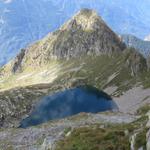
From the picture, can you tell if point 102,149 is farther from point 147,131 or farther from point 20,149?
point 20,149

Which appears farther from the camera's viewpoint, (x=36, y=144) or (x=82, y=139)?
(x=36, y=144)

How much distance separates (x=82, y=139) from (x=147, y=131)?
36.7 ft

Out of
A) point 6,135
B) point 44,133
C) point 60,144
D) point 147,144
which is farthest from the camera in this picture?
point 6,135

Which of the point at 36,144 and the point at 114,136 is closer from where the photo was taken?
the point at 114,136

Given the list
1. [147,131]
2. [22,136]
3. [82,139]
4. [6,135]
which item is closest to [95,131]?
[82,139]

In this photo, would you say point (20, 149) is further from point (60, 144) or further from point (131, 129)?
point (131, 129)

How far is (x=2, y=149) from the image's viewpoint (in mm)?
76188

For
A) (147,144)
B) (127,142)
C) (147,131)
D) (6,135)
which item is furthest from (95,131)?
(6,135)

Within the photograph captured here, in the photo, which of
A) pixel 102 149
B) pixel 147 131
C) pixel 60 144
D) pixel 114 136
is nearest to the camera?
pixel 147 131

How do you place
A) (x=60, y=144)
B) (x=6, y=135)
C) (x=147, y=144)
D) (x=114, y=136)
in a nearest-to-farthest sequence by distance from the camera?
(x=147, y=144) → (x=114, y=136) → (x=60, y=144) → (x=6, y=135)

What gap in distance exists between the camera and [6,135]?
3824 inches

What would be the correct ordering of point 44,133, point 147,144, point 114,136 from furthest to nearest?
point 44,133, point 114,136, point 147,144

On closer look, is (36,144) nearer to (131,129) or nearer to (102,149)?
(131,129)

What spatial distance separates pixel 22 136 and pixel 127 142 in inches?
1708
